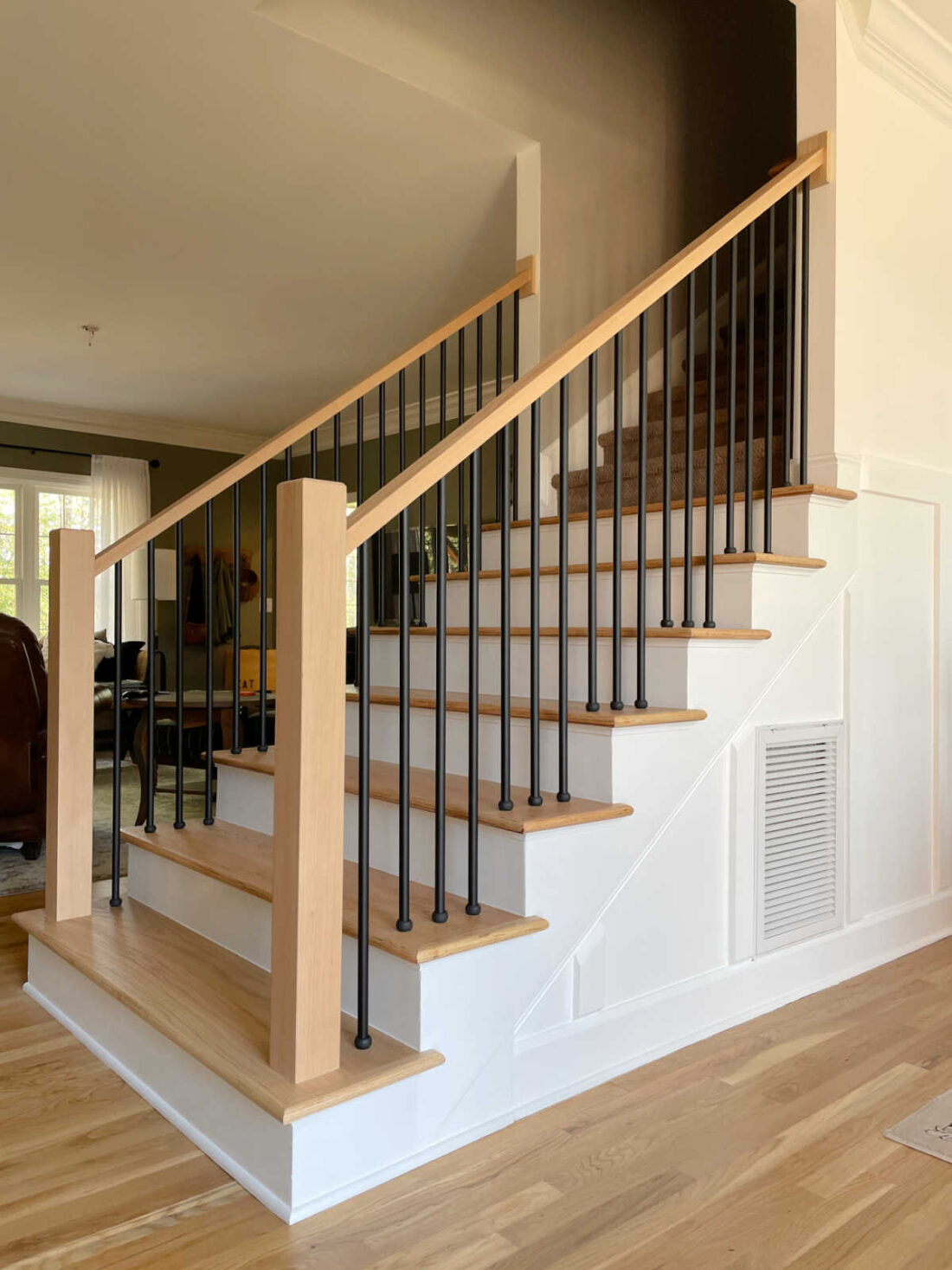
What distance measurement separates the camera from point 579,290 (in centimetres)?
368

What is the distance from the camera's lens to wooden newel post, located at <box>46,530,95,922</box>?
2.41 m

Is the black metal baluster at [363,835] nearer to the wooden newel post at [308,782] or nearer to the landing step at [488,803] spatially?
the wooden newel post at [308,782]

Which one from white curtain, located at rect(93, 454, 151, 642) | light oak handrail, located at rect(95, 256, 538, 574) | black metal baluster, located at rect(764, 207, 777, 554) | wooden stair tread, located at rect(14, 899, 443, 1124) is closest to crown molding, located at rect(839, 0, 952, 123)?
black metal baluster, located at rect(764, 207, 777, 554)

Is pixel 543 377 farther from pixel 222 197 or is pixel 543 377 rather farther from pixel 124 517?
pixel 124 517

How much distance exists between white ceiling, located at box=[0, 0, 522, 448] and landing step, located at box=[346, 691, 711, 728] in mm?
1947

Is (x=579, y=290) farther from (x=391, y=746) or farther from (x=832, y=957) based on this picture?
(x=832, y=957)

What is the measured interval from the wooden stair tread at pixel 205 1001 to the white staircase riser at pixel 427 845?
0.34 metres

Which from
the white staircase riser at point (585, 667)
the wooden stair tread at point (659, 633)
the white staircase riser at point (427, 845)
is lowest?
the white staircase riser at point (427, 845)

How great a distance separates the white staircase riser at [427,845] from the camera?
1931 millimetres

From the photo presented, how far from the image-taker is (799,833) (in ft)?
8.25

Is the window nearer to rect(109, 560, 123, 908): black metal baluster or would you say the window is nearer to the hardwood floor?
rect(109, 560, 123, 908): black metal baluster

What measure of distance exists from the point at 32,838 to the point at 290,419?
5054 mm

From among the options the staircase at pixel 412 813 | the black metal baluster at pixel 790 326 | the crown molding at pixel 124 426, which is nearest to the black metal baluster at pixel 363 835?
the staircase at pixel 412 813

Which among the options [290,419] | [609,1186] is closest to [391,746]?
[609,1186]
